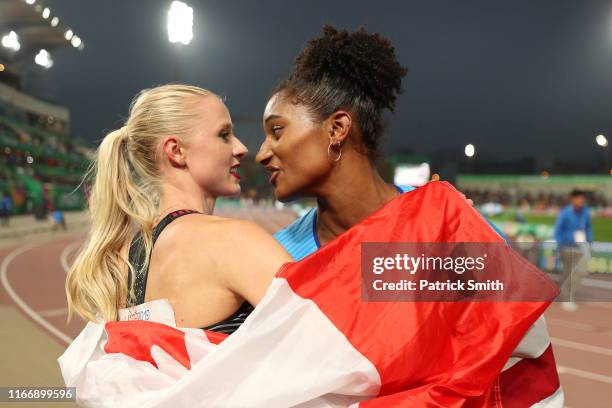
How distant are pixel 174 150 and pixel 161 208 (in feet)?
0.63

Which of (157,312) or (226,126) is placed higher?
(226,126)

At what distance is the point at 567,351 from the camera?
735cm

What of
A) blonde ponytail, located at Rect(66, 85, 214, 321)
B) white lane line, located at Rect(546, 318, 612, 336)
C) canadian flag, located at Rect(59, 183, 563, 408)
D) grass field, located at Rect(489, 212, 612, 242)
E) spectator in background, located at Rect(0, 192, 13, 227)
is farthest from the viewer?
spectator in background, located at Rect(0, 192, 13, 227)

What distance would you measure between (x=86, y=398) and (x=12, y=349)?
6074 mm

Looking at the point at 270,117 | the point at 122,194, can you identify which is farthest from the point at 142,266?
the point at 270,117

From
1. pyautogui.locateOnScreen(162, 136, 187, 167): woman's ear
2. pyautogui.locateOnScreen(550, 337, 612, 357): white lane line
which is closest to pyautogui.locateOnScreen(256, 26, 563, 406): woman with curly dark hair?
pyautogui.locateOnScreen(162, 136, 187, 167): woman's ear

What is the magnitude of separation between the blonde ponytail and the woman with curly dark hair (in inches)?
16.1

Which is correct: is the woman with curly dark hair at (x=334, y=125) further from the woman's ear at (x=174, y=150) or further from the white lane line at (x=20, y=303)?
the white lane line at (x=20, y=303)

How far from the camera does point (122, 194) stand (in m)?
1.99

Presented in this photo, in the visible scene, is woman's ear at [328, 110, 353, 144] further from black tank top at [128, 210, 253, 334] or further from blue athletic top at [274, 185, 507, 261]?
black tank top at [128, 210, 253, 334]

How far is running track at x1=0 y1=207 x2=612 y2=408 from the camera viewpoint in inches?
232

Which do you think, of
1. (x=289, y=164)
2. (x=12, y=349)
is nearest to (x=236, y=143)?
(x=289, y=164)

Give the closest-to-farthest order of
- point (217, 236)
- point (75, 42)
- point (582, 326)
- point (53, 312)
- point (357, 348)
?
point (357, 348), point (217, 236), point (582, 326), point (53, 312), point (75, 42)

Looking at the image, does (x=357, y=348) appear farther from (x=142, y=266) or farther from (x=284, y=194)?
(x=284, y=194)
